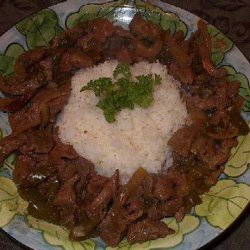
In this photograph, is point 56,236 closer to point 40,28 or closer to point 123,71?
point 123,71

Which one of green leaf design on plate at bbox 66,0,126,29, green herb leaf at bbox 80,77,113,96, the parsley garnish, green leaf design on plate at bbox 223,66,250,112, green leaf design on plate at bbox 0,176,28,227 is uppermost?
green leaf design on plate at bbox 66,0,126,29

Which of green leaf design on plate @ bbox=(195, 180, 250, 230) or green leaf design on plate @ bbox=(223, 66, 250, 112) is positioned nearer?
green leaf design on plate @ bbox=(195, 180, 250, 230)

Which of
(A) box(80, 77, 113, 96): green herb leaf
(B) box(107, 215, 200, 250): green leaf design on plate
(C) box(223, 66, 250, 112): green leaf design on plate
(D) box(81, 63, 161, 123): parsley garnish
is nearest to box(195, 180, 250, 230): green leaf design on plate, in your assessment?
(B) box(107, 215, 200, 250): green leaf design on plate

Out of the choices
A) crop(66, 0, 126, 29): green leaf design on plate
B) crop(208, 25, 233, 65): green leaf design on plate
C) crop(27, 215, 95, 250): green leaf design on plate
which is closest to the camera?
crop(27, 215, 95, 250): green leaf design on plate

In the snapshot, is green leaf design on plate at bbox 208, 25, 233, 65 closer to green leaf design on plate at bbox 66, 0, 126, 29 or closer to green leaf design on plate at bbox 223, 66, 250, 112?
green leaf design on plate at bbox 223, 66, 250, 112

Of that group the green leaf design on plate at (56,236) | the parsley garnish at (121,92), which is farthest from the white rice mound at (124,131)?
the green leaf design on plate at (56,236)

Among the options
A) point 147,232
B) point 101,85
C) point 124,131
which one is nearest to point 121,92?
point 101,85

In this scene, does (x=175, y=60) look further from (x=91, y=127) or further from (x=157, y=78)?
(x=91, y=127)
